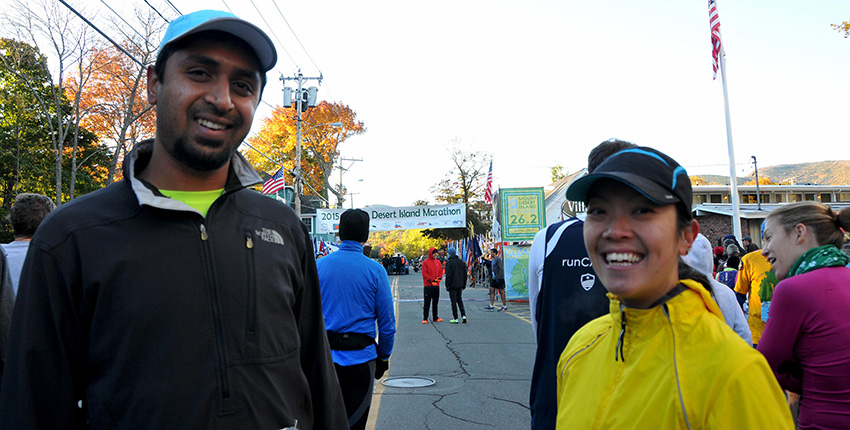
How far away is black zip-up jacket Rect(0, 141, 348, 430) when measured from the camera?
1.43 metres

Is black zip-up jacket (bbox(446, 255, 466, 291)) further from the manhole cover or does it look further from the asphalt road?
the manhole cover

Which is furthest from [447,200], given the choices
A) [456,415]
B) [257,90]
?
[257,90]

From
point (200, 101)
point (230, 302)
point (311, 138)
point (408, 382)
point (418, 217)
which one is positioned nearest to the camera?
point (230, 302)

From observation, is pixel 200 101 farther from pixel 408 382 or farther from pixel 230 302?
pixel 408 382

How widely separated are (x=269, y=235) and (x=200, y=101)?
46cm

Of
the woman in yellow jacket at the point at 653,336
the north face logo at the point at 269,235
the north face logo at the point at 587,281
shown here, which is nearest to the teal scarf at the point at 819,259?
the north face logo at the point at 587,281

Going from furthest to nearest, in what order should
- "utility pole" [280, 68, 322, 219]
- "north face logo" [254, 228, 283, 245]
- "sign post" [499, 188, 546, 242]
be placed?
"utility pole" [280, 68, 322, 219] → "sign post" [499, 188, 546, 242] → "north face logo" [254, 228, 283, 245]

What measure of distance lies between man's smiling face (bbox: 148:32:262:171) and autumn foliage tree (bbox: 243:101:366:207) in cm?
4461

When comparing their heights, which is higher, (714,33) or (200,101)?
(714,33)

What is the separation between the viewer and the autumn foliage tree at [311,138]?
152ft

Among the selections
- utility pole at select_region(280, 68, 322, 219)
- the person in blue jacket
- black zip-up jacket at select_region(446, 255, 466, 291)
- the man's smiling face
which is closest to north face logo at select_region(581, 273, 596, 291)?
the man's smiling face

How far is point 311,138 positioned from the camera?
157 ft

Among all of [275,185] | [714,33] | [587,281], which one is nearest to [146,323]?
[587,281]

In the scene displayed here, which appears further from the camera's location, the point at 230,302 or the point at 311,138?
the point at 311,138
